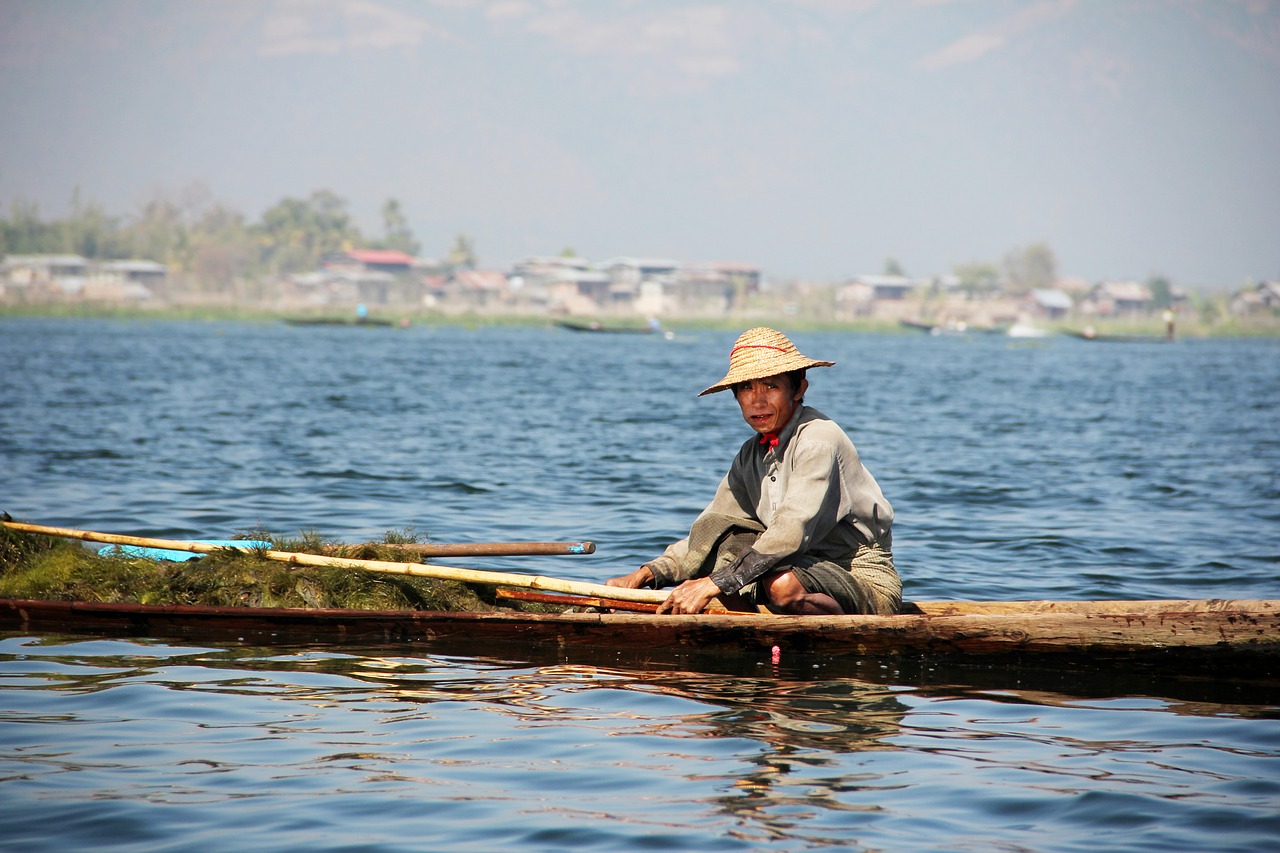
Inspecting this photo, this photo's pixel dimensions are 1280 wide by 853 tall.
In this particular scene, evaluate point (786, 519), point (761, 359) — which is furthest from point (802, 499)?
point (761, 359)

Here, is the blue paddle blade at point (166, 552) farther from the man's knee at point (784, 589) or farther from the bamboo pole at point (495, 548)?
the man's knee at point (784, 589)

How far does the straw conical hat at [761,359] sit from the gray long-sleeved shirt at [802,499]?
8.5 inches

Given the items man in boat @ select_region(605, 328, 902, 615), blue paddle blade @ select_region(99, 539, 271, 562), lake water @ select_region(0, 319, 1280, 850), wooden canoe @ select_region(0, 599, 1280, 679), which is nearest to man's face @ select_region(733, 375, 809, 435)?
man in boat @ select_region(605, 328, 902, 615)

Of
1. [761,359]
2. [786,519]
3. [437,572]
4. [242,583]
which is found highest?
[761,359]

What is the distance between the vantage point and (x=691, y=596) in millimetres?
5887

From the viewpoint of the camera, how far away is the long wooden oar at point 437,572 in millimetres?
6113

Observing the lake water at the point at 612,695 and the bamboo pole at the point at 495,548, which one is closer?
the lake water at the point at 612,695

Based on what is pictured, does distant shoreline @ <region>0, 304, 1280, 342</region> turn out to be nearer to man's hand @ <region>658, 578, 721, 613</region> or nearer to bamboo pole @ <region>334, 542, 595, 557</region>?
bamboo pole @ <region>334, 542, 595, 557</region>

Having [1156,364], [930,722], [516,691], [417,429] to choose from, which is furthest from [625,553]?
[1156,364]

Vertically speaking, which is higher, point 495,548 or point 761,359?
point 761,359

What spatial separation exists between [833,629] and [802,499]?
26.1 inches

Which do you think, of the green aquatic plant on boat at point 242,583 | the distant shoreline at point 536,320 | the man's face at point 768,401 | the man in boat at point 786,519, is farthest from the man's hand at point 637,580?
the distant shoreline at point 536,320

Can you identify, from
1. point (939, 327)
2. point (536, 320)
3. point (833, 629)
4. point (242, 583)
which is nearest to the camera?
point (833, 629)

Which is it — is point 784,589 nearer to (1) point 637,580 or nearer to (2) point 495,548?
(1) point 637,580
